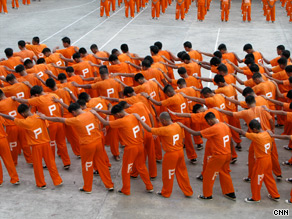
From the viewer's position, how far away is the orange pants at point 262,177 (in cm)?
776

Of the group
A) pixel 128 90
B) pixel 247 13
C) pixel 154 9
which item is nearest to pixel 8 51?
pixel 128 90

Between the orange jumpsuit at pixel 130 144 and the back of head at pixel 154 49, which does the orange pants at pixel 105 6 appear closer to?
the back of head at pixel 154 49

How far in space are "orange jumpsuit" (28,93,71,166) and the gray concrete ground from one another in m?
0.44

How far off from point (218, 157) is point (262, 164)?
2.75ft

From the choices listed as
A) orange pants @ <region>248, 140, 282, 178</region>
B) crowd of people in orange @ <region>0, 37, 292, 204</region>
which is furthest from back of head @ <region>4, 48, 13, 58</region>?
orange pants @ <region>248, 140, 282, 178</region>

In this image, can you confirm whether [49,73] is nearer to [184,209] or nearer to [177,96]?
[177,96]

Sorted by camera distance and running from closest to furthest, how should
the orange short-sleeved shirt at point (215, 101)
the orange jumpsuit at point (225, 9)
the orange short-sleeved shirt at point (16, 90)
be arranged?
the orange short-sleeved shirt at point (215, 101), the orange short-sleeved shirt at point (16, 90), the orange jumpsuit at point (225, 9)

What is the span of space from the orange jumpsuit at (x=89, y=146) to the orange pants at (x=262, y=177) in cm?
295

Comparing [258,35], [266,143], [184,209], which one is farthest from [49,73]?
[258,35]

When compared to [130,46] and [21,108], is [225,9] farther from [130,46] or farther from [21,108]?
[21,108]

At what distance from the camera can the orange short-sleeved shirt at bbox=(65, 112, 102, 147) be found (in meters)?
8.11

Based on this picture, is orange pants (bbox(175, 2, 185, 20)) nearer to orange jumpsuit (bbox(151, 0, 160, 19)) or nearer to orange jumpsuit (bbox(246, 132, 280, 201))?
orange jumpsuit (bbox(151, 0, 160, 19))

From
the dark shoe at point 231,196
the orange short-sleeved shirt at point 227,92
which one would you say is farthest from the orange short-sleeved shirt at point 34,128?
the orange short-sleeved shirt at point 227,92

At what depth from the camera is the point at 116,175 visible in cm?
920
